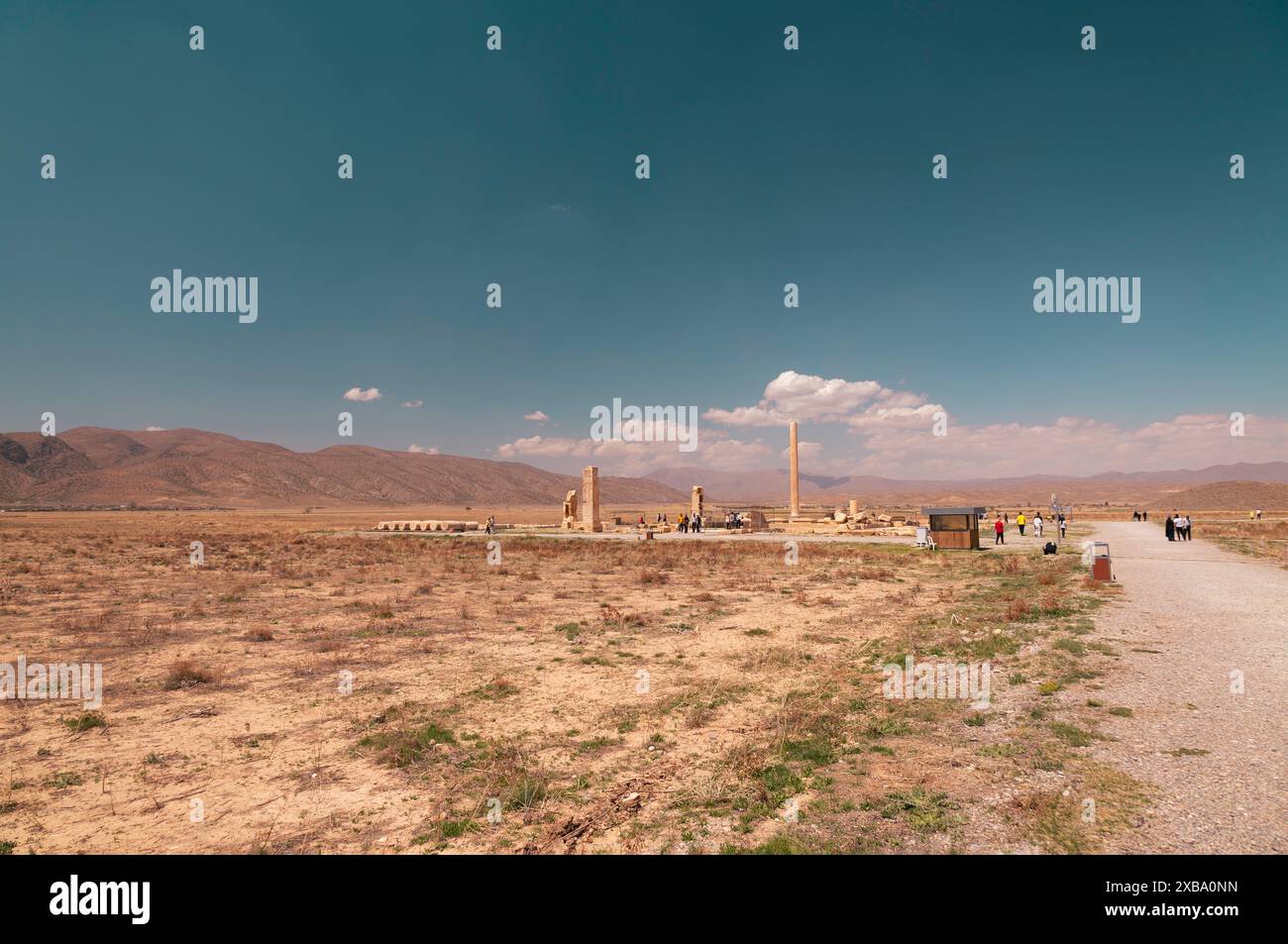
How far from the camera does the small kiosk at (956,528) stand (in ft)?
101

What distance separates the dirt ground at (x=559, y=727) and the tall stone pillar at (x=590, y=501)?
32578 mm

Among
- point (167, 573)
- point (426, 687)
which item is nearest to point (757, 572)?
point (426, 687)

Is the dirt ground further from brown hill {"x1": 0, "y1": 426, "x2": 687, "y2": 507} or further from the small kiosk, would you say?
brown hill {"x1": 0, "y1": 426, "x2": 687, "y2": 507}

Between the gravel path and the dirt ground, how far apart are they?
35 cm

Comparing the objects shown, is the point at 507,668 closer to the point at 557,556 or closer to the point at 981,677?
the point at 981,677

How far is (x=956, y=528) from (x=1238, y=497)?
359 ft

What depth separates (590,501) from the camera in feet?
171

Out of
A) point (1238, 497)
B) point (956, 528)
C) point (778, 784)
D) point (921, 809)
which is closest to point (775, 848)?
point (778, 784)

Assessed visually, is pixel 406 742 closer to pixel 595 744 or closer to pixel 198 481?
pixel 595 744

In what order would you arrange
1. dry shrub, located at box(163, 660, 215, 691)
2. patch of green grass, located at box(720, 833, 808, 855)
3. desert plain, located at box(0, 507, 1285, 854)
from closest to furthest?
patch of green grass, located at box(720, 833, 808, 855) < desert plain, located at box(0, 507, 1285, 854) < dry shrub, located at box(163, 660, 215, 691)

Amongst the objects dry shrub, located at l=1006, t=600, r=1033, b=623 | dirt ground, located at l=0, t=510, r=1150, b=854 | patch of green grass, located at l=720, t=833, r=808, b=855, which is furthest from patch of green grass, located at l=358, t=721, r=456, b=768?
dry shrub, located at l=1006, t=600, r=1033, b=623

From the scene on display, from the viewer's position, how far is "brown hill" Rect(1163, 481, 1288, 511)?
94625 millimetres

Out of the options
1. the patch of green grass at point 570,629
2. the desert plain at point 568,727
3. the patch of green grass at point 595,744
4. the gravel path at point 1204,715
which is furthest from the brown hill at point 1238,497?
the patch of green grass at point 595,744
